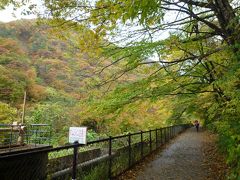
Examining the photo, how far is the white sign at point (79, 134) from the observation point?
4.79m

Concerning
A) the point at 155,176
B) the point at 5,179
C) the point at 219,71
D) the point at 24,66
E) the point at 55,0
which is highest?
the point at 24,66

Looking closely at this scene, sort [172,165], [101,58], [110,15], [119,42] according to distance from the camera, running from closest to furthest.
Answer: [110,15]
[119,42]
[101,58]
[172,165]

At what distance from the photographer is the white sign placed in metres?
4.79

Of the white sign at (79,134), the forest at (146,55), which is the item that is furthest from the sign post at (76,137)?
the forest at (146,55)

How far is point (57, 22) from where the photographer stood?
5.00 metres

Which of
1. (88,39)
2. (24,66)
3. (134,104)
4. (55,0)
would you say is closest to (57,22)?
(55,0)

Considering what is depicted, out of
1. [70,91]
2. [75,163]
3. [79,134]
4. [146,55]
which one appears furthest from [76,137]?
[70,91]

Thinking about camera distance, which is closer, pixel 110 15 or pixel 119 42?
pixel 110 15

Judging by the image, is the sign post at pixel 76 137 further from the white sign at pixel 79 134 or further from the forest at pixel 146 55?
the forest at pixel 146 55

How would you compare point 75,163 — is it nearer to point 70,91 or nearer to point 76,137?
point 76,137

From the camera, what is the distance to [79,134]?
4.88m

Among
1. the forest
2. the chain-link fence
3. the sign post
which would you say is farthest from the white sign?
the forest

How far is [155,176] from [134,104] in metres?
2.40

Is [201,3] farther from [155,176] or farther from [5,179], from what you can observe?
[5,179]
